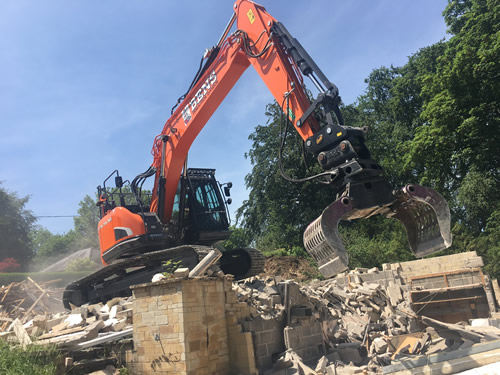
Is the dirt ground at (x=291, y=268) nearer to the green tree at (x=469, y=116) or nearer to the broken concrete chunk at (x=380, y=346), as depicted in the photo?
the green tree at (x=469, y=116)

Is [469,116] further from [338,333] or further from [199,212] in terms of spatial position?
[199,212]

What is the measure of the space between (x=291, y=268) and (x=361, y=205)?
1740 cm

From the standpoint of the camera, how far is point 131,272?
10.9m

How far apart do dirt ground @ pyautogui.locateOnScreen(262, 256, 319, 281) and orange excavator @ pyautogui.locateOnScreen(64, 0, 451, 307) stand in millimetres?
10235

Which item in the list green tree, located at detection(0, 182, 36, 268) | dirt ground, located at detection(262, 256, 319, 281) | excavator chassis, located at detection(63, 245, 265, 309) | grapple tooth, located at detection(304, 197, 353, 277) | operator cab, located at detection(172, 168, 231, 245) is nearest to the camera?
grapple tooth, located at detection(304, 197, 353, 277)

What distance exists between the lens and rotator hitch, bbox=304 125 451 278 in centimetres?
511

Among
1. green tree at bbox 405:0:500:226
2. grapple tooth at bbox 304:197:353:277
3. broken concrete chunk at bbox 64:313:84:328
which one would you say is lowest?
broken concrete chunk at bbox 64:313:84:328

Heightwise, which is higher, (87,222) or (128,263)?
(87,222)

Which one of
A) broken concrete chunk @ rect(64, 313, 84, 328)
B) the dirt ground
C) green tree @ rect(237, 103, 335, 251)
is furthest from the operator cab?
green tree @ rect(237, 103, 335, 251)

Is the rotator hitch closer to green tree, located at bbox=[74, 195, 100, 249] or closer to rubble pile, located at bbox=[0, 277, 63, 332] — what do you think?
rubble pile, located at bbox=[0, 277, 63, 332]

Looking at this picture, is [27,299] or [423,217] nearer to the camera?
[423,217]

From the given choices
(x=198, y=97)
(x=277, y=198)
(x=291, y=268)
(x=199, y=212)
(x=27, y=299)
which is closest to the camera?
(x=198, y=97)

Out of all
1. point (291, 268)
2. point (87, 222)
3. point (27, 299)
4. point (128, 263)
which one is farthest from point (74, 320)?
point (87, 222)

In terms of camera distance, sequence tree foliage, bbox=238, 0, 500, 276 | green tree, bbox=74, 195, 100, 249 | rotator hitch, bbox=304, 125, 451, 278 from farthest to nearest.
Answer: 1. green tree, bbox=74, 195, 100, 249
2. tree foliage, bbox=238, 0, 500, 276
3. rotator hitch, bbox=304, 125, 451, 278
